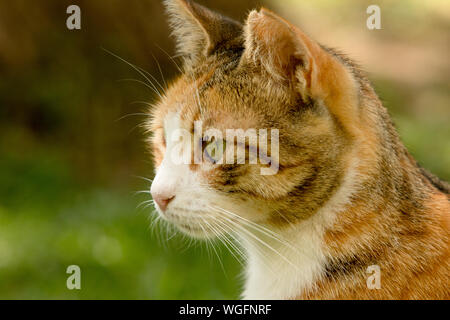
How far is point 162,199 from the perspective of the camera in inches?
89.1

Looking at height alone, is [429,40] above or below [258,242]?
above

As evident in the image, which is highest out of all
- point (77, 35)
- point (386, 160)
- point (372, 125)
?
point (77, 35)

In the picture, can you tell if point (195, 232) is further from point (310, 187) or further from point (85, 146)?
point (85, 146)

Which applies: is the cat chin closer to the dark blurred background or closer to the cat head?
the cat head

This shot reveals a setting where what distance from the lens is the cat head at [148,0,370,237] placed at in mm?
2201

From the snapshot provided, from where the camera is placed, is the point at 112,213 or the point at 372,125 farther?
the point at 112,213

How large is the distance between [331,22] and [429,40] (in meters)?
1.30

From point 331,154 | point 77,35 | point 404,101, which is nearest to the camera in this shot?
point 331,154

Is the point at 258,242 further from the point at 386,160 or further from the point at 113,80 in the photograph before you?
the point at 113,80

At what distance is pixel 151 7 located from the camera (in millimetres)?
5355

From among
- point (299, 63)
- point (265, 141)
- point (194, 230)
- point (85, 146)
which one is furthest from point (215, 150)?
point (85, 146)

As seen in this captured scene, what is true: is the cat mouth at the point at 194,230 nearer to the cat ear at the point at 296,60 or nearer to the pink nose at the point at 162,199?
the pink nose at the point at 162,199

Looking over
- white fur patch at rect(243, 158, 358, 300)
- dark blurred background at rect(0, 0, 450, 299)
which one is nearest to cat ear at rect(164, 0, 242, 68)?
white fur patch at rect(243, 158, 358, 300)
